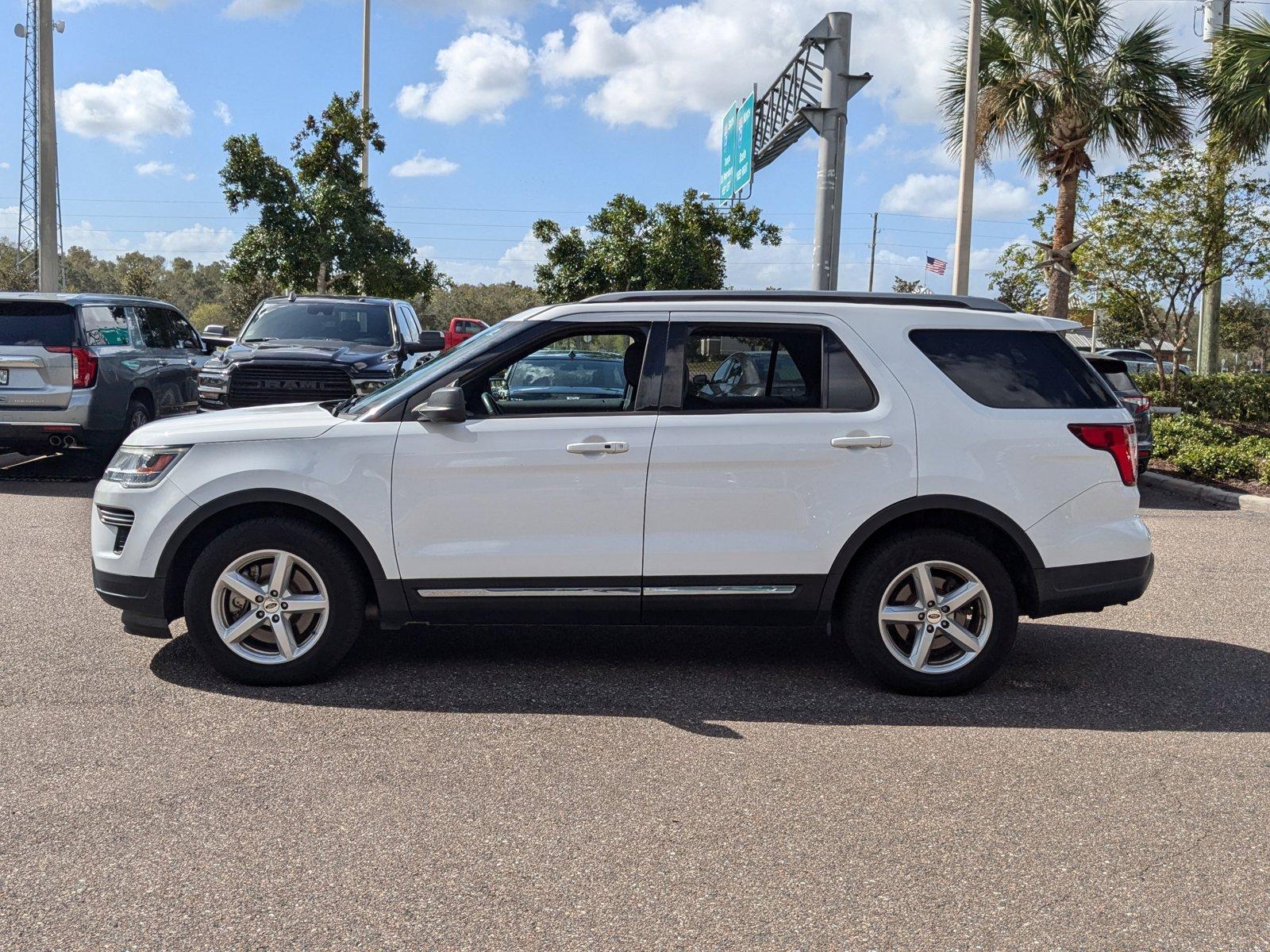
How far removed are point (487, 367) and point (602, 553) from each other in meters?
1.00

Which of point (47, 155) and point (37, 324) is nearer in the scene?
point (37, 324)

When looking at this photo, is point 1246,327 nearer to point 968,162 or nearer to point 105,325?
point 968,162

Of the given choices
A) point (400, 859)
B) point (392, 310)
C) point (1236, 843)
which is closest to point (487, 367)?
point (400, 859)

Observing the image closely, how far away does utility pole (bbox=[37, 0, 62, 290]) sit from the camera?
1912cm

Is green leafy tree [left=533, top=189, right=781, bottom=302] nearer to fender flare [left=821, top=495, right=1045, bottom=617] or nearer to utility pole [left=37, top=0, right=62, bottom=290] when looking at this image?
utility pole [left=37, top=0, right=62, bottom=290]

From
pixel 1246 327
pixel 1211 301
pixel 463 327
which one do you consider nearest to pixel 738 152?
pixel 1211 301

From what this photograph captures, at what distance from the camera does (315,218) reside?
2903 cm

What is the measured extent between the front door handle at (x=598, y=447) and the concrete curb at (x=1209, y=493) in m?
9.14

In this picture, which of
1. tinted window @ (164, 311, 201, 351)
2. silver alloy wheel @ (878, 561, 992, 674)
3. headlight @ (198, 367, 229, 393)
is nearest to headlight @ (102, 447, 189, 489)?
silver alloy wheel @ (878, 561, 992, 674)

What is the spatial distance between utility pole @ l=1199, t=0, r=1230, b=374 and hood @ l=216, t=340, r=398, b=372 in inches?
574

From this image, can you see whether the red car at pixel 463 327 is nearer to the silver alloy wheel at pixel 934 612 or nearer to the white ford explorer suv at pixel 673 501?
the white ford explorer suv at pixel 673 501

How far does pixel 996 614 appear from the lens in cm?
541

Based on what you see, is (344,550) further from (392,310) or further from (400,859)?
(392,310)

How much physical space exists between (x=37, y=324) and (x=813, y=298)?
9.25 m
